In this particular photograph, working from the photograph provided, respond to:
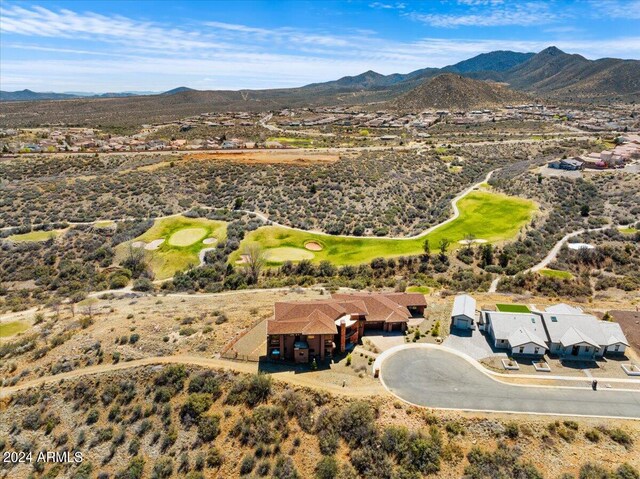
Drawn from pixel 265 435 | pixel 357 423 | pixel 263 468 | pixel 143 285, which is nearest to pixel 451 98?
pixel 143 285

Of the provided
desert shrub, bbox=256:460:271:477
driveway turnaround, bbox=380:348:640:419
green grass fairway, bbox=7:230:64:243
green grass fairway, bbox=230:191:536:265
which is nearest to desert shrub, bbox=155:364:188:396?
desert shrub, bbox=256:460:271:477

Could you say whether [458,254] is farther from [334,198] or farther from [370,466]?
[370,466]

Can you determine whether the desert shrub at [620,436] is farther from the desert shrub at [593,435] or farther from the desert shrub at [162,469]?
the desert shrub at [162,469]

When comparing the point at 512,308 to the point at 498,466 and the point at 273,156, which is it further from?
the point at 273,156

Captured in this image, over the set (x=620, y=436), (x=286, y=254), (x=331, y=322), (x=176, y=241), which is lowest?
(x=286, y=254)

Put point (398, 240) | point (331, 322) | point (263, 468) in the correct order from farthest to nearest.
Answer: point (398, 240) < point (331, 322) < point (263, 468)

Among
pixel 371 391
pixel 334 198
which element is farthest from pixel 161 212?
pixel 371 391
